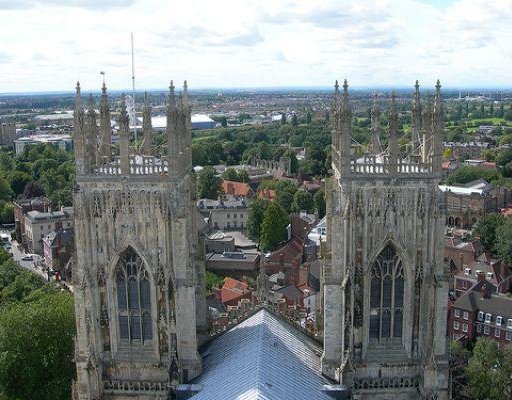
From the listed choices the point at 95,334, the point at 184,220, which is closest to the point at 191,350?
the point at 95,334

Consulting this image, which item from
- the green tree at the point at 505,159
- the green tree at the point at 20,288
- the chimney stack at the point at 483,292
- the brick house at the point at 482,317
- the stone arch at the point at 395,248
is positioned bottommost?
the brick house at the point at 482,317

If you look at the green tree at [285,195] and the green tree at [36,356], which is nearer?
the green tree at [36,356]

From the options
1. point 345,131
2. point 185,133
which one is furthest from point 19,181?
point 345,131

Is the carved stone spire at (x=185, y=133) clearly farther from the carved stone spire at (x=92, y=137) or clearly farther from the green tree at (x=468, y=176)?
the green tree at (x=468, y=176)

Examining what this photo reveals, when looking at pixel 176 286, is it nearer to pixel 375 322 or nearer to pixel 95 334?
pixel 95 334

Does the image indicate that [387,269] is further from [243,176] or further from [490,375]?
[243,176]

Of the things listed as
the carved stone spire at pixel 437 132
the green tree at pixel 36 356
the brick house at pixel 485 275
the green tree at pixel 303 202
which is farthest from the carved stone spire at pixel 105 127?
the green tree at pixel 303 202
